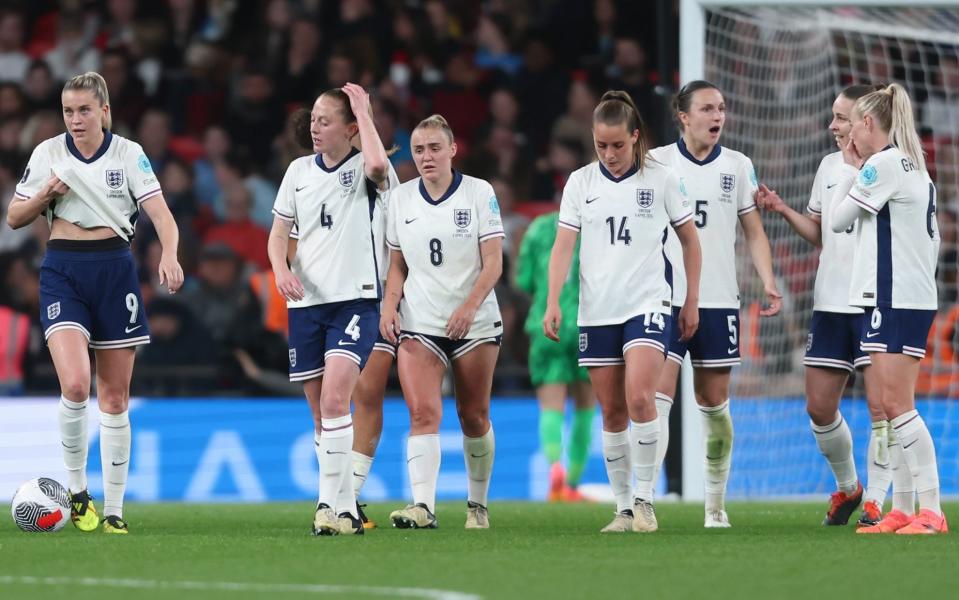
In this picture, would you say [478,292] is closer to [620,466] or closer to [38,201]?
[620,466]

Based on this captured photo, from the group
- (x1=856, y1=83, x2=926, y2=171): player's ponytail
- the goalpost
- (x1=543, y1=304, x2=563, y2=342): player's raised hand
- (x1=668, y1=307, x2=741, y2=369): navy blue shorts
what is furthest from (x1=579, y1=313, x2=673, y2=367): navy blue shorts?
the goalpost

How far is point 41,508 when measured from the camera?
317 inches

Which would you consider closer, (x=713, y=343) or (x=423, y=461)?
(x=423, y=461)

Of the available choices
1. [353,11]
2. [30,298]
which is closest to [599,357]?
[30,298]

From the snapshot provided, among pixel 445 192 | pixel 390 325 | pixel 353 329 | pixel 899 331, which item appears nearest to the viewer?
pixel 899 331

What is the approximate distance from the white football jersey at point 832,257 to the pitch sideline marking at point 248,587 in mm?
3758

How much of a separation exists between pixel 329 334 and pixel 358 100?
1.16 metres

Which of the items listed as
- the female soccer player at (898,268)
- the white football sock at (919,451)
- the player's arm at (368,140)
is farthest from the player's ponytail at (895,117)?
the player's arm at (368,140)

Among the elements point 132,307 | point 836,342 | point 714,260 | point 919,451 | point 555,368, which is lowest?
point 919,451

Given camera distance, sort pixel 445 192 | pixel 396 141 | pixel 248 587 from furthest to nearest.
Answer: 1. pixel 396 141
2. pixel 445 192
3. pixel 248 587

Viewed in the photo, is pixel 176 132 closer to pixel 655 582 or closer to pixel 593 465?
pixel 593 465

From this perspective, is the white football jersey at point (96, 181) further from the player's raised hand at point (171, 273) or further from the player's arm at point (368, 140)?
the player's arm at point (368, 140)

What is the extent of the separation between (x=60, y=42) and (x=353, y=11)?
3.21 meters

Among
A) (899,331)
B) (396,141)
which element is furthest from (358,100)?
(396,141)
